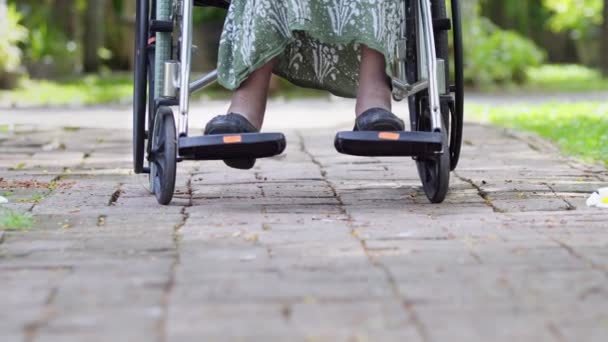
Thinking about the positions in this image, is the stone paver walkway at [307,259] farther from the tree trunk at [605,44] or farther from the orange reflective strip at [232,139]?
the tree trunk at [605,44]

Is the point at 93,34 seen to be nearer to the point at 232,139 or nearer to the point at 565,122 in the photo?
the point at 565,122

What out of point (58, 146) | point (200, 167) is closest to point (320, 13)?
point (200, 167)

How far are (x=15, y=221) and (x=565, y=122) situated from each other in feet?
15.4

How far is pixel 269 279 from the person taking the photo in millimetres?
2520

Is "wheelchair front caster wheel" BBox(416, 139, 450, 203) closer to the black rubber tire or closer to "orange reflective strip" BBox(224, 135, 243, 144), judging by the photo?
"orange reflective strip" BBox(224, 135, 243, 144)

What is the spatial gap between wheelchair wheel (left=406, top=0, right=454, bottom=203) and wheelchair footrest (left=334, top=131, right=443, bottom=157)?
6 centimetres

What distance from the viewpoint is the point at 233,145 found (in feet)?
11.4

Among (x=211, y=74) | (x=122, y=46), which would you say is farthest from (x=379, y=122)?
(x=122, y=46)

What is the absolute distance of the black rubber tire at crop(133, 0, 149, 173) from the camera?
3752 millimetres

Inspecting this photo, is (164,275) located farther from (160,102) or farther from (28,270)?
(160,102)

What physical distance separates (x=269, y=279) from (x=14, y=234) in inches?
36.4

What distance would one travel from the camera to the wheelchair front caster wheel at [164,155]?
3586 millimetres

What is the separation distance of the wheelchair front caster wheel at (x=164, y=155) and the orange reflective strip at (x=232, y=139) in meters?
0.19

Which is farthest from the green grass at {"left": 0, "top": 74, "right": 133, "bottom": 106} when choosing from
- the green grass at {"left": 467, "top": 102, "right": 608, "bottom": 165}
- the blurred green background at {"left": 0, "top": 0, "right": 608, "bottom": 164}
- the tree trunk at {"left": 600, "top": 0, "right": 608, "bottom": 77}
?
the tree trunk at {"left": 600, "top": 0, "right": 608, "bottom": 77}
